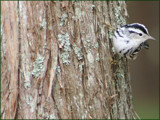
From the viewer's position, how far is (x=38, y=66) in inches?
124

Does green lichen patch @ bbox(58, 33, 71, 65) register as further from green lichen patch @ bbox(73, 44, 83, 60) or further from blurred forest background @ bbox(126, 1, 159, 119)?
blurred forest background @ bbox(126, 1, 159, 119)

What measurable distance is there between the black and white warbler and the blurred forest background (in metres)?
5.22

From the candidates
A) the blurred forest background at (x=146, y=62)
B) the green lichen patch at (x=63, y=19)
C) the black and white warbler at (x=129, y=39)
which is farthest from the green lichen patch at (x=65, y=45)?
the blurred forest background at (x=146, y=62)

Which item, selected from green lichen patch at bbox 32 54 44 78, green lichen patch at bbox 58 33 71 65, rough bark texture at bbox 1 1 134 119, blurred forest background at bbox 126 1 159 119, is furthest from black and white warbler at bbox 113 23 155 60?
blurred forest background at bbox 126 1 159 119

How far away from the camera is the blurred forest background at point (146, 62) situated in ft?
30.9

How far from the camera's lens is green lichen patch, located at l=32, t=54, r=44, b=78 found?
315 cm

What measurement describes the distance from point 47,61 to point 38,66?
0.09 metres

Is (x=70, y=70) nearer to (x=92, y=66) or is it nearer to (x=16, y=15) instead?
(x=92, y=66)

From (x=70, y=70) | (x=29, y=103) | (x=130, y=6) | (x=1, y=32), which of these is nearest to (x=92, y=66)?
(x=70, y=70)

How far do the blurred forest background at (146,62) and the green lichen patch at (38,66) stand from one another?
634 centimetres

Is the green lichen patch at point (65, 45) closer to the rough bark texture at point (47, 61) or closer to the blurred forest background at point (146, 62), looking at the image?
the rough bark texture at point (47, 61)

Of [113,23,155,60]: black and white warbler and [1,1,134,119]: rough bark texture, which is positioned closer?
[1,1,134,119]: rough bark texture

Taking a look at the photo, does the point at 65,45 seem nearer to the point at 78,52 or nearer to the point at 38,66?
the point at 78,52

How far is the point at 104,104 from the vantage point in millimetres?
3400
